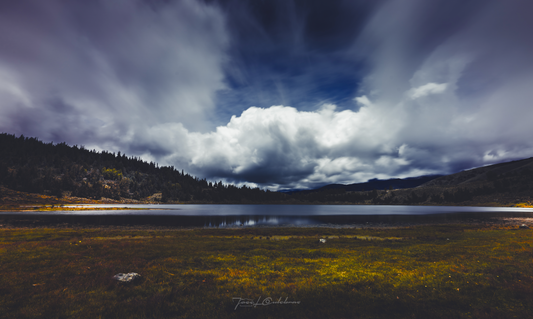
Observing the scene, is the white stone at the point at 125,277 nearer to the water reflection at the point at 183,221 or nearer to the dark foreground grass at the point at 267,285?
the dark foreground grass at the point at 267,285

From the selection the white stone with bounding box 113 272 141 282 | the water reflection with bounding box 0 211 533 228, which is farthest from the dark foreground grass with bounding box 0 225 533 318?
the water reflection with bounding box 0 211 533 228

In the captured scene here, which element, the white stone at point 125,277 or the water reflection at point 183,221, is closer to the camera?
the white stone at point 125,277

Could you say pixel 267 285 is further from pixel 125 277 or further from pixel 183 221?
pixel 183 221

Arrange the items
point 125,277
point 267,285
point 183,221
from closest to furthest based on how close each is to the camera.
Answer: point 267,285, point 125,277, point 183,221

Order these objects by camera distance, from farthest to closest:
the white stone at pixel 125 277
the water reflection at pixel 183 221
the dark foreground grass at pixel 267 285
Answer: the water reflection at pixel 183 221 < the white stone at pixel 125 277 < the dark foreground grass at pixel 267 285

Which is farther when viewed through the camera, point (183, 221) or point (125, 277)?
point (183, 221)

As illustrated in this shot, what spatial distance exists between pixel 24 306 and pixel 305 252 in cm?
2443

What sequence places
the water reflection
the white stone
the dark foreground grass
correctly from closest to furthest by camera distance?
the dark foreground grass, the white stone, the water reflection

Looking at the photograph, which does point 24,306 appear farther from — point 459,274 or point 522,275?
point 522,275

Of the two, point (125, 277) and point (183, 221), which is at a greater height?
point (125, 277)

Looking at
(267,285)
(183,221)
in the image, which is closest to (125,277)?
(267,285)

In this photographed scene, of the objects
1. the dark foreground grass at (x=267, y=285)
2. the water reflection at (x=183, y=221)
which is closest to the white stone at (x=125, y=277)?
the dark foreground grass at (x=267, y=285)

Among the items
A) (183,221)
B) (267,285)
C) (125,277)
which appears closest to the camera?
(267,285)

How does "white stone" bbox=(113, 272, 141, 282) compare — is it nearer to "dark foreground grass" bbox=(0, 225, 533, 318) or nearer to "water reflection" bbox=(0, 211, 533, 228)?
"dark foreground grass" bbox=(0, 225, 533, 318)
